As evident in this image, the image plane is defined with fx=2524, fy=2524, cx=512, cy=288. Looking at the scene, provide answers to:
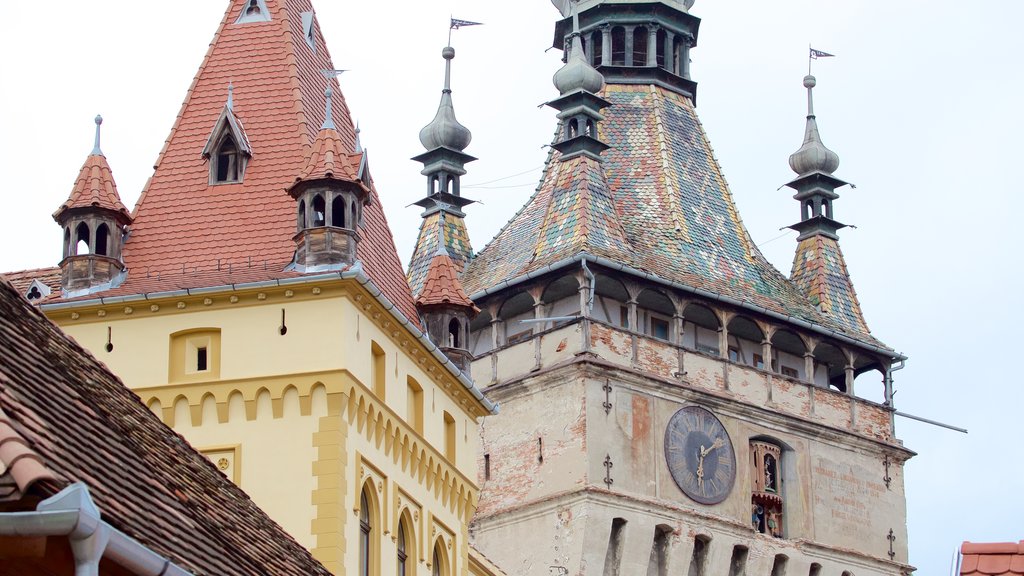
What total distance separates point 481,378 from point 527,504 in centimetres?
342

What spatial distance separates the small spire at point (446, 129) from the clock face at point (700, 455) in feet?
32.1

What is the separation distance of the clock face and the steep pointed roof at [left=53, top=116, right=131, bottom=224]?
20.7 metres

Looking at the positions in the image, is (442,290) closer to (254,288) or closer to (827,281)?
(254,288)

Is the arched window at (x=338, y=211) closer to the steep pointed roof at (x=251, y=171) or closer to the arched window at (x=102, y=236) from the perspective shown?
the steep pointed roof at (x=251, y=171)

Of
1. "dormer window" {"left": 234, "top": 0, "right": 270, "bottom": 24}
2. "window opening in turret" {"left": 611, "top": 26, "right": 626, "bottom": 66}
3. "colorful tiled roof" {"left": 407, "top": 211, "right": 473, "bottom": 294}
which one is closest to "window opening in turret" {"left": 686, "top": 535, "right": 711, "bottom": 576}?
"colorful tiled roof" {"left": 407, "top": 211, "right": 473, "bottom": 294}

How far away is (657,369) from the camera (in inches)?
1950

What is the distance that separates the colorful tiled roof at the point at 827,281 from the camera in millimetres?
54469

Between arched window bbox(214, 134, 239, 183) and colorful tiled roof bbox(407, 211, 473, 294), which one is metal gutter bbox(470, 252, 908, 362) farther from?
arched window bbox(214, 134, 239, 183)

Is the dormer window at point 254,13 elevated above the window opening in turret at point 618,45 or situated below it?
below

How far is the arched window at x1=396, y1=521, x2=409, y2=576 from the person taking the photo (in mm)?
29281

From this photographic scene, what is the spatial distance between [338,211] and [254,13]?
4895mm

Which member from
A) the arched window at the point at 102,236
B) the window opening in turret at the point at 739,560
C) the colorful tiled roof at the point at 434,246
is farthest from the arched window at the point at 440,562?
the colorful tiled roof at the point at 434,246

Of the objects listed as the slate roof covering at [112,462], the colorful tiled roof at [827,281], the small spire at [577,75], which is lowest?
the slate roof covering at [112,462]

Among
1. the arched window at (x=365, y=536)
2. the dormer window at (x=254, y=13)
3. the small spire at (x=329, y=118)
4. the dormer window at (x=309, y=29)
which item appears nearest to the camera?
the arched window at (x=365, y=536)
